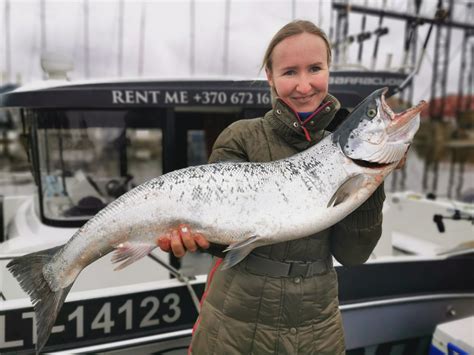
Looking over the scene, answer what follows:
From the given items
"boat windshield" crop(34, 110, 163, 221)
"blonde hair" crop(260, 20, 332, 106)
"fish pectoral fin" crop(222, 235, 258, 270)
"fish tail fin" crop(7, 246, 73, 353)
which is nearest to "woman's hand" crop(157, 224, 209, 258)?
"fish pectoral fin" crop(222, 235, 258, 270)

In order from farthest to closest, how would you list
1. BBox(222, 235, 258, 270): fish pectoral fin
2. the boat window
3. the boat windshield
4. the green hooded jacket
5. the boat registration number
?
1. the boat window
2. the boat windshield
3. the boat registration number
4. the green hooded jacket
5. BBox(222, 235, 258, 270): fish pectoral fin

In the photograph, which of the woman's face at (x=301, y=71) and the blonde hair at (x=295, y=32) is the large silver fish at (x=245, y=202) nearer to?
the woman's face at (x=301, y=71)

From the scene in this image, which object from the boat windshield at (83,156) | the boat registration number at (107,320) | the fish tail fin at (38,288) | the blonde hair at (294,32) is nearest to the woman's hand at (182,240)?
the fish tail fin at (38,288)

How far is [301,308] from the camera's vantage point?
5.93 feet

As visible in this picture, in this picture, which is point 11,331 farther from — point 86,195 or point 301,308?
point 301,308

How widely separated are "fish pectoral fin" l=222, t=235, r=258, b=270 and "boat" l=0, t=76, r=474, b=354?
1524 mm

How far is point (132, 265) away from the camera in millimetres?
3715

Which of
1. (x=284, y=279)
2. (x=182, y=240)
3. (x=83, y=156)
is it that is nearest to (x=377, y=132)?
(x=284, y=279)

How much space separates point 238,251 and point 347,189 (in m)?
0.57

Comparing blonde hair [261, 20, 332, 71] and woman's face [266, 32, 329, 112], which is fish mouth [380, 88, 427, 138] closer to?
woman's face [266, 32, 329, 112]

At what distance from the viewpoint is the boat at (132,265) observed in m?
3.09

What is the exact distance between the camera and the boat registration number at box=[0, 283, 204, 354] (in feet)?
9.31

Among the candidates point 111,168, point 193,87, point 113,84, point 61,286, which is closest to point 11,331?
point 61,286

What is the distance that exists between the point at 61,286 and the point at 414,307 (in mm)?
3600
